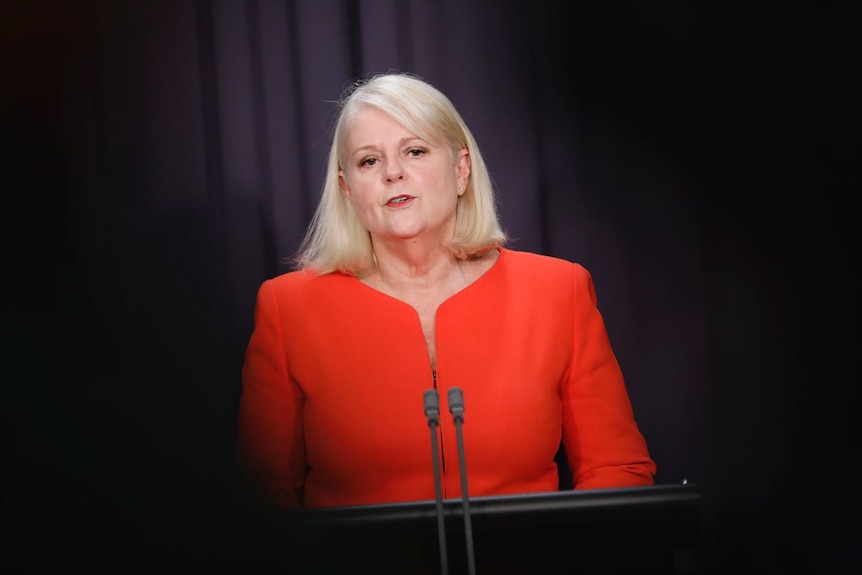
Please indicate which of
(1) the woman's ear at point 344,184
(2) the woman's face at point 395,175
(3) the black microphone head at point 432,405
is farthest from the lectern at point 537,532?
(1) the woman's ear at point 344,184

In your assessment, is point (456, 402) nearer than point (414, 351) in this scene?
Yes

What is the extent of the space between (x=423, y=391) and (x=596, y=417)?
429 millimetres

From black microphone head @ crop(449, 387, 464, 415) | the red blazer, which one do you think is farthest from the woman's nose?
black microphone head @ crop(449, 387, 464, 415)

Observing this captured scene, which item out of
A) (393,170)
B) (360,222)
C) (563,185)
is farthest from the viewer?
(563,185)

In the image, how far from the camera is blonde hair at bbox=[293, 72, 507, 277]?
2.39 metres

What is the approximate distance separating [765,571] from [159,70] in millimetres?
2149

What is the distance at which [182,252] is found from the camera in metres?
2.70

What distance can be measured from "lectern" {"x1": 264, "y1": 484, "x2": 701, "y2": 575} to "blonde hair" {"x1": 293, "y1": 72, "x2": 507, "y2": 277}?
107cm

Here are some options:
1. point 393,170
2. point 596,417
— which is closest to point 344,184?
point 393,170

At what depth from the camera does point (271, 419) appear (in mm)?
2371

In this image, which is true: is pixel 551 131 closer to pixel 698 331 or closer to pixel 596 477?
pixel 698 331

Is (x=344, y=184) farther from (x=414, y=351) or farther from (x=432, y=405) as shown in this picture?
(x=432, y=405)

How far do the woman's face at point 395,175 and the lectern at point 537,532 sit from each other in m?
0.99

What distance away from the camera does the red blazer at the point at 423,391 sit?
2.31m
